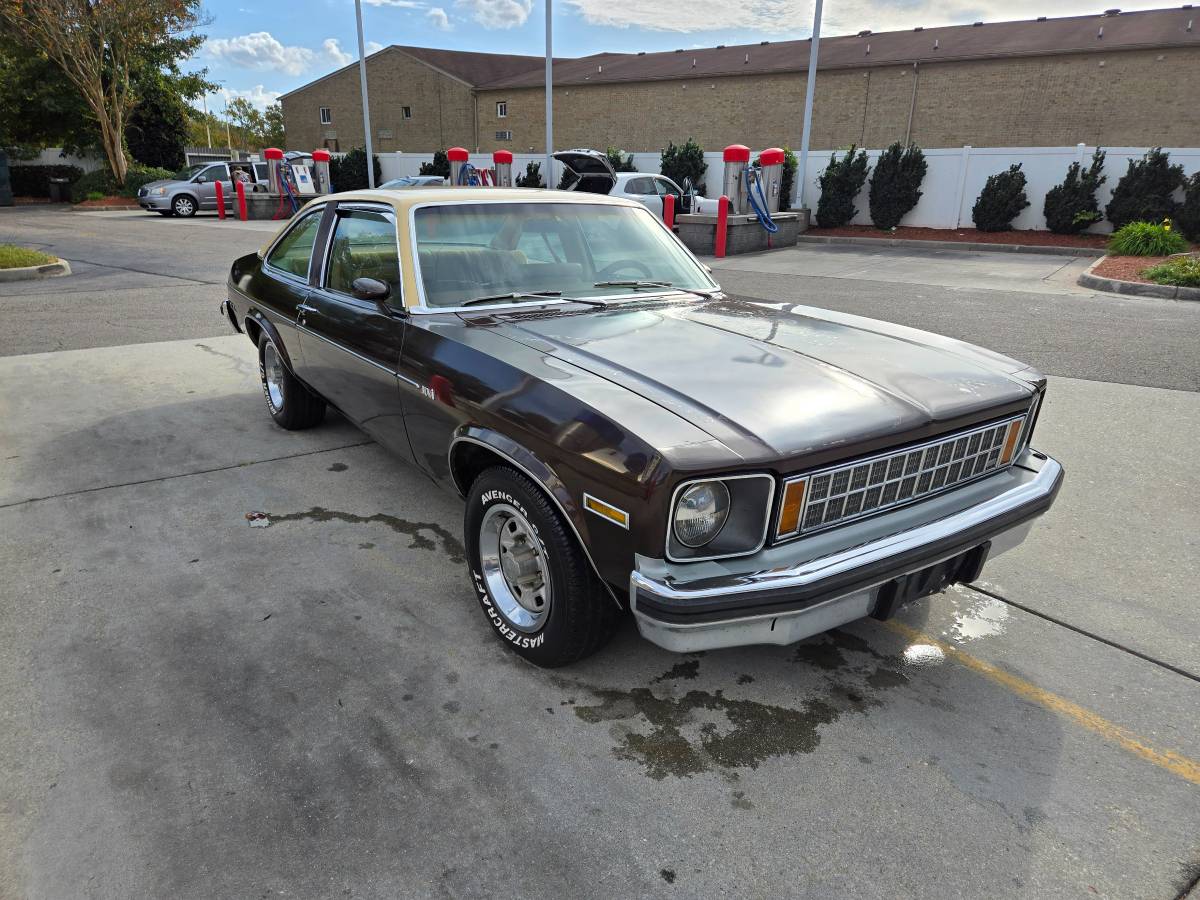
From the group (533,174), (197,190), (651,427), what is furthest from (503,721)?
(533,174)

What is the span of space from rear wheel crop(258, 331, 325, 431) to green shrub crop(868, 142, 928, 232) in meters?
19.2

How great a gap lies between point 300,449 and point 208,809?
10.3 feet

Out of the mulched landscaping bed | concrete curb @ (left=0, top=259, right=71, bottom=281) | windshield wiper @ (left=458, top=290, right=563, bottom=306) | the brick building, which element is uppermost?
the brick building

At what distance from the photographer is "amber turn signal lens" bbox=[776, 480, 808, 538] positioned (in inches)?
90.7

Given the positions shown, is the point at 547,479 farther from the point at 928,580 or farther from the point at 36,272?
the point at 36,272

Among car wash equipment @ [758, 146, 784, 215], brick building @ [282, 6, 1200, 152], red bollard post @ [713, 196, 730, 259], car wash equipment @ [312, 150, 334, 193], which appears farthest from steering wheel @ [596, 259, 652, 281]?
brick building @ [282, 6, 1200, 152]

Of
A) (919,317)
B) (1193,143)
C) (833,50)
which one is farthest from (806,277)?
(833,50)

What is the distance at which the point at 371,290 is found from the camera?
341 cm

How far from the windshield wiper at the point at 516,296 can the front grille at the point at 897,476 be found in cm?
170

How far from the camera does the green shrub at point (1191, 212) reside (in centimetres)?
1641

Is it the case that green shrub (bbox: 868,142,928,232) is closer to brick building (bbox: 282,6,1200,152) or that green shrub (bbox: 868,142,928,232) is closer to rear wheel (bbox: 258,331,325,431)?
brick building (bbox: 282,6,1200,152)

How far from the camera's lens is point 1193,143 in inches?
1152

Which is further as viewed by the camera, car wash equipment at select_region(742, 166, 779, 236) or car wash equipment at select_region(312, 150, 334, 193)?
car wash equipment at select_region(312, 150, 334, 193)

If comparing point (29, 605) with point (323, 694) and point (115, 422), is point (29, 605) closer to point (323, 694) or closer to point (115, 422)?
point (323, 694)
